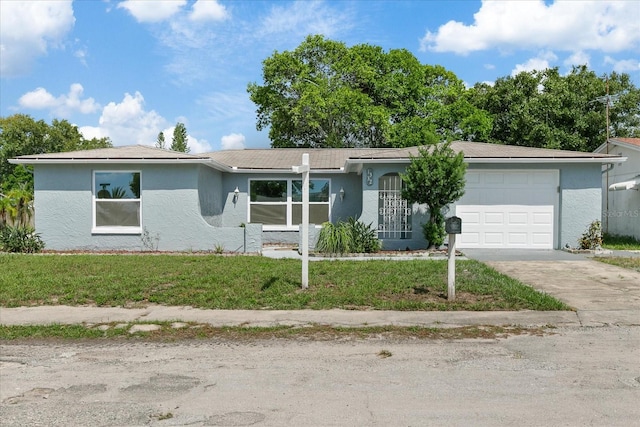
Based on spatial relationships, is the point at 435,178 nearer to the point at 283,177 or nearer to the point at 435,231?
the point at 435,231

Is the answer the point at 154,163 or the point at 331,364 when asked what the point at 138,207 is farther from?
the point at 331,364

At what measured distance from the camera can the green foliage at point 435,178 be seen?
13422mm

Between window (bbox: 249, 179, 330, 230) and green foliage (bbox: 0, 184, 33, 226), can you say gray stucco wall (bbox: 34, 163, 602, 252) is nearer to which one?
window (bbox: 249, 179, 330, 230)

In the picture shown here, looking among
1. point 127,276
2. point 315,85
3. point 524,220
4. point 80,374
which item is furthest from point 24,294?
point 315,85

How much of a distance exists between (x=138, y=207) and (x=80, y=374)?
10.9m

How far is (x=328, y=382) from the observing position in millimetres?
4801

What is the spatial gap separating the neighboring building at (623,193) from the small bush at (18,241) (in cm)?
1809

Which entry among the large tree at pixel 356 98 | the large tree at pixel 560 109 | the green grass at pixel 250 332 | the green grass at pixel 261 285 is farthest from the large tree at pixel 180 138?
the green grass at pixel 250 332

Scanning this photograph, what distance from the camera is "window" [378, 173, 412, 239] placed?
15.4 metres

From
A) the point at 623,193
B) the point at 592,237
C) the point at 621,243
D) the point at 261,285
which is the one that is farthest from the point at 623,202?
the point at 261,285

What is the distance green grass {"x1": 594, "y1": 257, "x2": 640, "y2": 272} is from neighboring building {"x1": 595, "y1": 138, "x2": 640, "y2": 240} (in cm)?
508

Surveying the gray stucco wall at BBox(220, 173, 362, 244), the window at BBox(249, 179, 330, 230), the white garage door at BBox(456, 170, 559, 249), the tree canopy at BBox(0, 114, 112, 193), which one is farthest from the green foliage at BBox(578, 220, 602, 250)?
the tree canopy at BBox(0, 114, 112, 193)

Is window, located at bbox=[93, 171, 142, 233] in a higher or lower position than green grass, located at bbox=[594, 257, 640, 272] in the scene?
higher

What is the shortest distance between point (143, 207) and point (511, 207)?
1085cm
